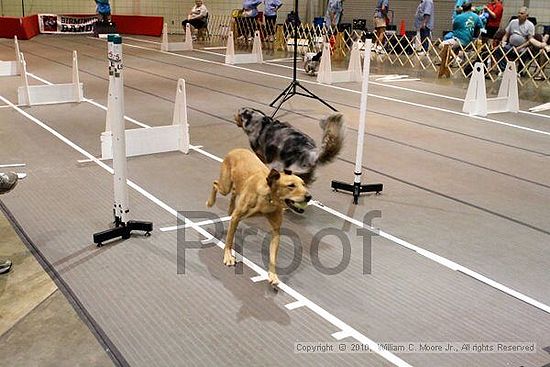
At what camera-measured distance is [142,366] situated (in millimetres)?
2523

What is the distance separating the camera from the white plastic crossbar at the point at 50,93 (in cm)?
790

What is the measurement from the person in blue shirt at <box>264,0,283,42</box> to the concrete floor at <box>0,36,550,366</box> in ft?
30.2

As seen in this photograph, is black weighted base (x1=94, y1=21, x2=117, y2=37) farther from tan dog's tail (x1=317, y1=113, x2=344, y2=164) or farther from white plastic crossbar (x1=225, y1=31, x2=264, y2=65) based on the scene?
tan dog's tail (x1=317, y1=113, x2=344, y2=164)

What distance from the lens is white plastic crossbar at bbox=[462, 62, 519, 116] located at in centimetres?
806

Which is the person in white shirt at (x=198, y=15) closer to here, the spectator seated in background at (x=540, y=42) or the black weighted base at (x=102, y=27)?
the black weighted base at (x=102, y=27)

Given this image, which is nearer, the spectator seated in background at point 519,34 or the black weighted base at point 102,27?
the spectator seated in background at point 519,34

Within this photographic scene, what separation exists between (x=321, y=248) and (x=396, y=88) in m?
7.09

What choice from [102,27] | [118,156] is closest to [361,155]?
[118,156]

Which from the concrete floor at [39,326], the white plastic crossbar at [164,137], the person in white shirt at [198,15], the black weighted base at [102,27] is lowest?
the concrete floor at [39,326]

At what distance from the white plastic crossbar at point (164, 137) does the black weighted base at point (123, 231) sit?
1900mm

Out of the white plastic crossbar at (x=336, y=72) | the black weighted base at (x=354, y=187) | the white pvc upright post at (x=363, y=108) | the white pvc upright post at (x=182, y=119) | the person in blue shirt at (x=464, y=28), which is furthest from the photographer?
the person in blue shirt at (x=464, y=28)

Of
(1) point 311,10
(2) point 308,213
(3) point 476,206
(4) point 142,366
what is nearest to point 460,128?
(3) point 476,206

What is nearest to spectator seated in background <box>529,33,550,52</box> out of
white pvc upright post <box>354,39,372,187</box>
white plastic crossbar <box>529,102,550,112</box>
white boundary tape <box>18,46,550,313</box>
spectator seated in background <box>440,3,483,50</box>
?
spectator seated in background <box>440,3,483,50</box>

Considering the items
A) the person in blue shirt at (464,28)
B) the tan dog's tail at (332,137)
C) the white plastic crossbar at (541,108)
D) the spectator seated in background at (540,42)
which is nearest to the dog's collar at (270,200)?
the tan dog's tail at (332,137)
